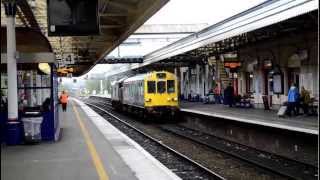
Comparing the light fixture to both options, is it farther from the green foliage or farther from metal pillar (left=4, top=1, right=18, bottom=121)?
the green foliage

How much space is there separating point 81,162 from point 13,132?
399 centimetres

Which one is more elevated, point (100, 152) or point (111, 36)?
point (111, 36)

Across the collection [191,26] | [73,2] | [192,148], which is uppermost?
[191,26]

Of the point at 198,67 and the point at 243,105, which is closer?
the point at 243,105

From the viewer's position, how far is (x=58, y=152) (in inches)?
560

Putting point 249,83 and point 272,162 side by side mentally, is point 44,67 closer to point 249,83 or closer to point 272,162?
point 272,162

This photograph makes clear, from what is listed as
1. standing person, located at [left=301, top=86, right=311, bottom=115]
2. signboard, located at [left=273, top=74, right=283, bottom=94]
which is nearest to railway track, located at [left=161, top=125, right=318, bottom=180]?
standing person, located at [left=301, top=86, right=311, bottom=115]

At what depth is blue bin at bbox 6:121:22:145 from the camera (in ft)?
50.9

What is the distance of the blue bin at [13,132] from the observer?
15500mm

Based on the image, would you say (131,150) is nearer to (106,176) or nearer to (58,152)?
(58,152)

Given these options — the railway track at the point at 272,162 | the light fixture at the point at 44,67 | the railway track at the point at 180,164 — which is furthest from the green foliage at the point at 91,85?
the light fixture at the point at 44,67

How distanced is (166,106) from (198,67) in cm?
1859

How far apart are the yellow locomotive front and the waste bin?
16848 millimetres

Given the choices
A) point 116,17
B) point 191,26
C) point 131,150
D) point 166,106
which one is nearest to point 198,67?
point 191,26
